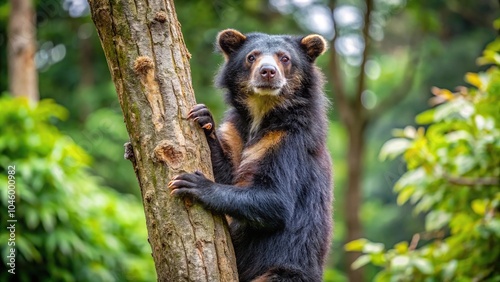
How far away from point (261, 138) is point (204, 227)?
49.2 inches

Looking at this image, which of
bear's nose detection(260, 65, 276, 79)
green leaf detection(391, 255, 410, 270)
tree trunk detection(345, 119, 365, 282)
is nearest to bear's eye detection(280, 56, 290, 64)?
bear's nose detection(260, 65, 276, 79)

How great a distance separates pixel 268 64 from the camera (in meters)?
5.38

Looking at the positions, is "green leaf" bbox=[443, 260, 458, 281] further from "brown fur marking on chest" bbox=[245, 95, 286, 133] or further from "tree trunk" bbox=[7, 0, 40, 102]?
"tree trunk" bbox=[7, 0, 40, 102]

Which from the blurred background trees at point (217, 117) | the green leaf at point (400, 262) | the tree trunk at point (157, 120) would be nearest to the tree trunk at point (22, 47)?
the blurred background trees at point (217, 117)

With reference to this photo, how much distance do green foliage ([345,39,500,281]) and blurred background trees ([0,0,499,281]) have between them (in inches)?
1.1

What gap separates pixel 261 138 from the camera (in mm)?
5113

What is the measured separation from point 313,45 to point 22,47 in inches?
238

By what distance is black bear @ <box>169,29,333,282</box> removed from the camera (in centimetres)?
473

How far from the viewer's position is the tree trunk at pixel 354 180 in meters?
13.4

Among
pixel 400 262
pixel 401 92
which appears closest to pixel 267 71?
pixel 400 262

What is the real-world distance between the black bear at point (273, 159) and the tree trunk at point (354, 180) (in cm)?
799

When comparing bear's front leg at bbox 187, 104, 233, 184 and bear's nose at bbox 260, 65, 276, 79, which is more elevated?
bear's nose at bbox 260, 65, 276, 79

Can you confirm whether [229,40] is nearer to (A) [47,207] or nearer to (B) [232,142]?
(B) [232,142]

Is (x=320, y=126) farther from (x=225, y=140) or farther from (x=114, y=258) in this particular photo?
(x=114, y=258)
